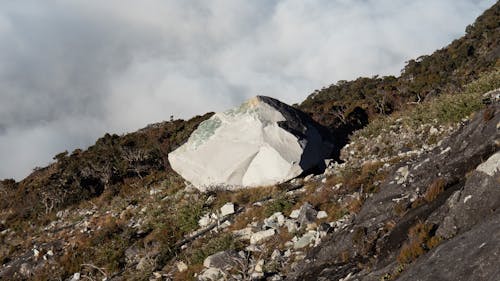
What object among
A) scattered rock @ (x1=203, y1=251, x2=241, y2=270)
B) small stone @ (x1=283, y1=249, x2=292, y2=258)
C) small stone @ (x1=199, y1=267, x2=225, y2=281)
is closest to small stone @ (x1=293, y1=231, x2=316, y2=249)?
small stone @ (x1=283, y1=249, x2=292, y2=258)

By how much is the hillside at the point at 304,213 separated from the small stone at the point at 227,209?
0.06 meters

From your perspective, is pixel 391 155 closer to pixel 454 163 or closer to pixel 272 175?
pixel 272 175

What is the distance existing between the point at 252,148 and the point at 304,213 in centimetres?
561

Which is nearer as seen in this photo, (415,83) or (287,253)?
(287,253)

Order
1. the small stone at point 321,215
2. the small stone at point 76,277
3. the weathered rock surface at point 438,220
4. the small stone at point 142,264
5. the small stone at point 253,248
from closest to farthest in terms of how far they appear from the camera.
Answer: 1. the weathered rock surface at point 438,220
2. the small stone at point 253,248
3. the small stone at point 321,215
4. the small stone at point 142,264
5. the small stone at point 76,277

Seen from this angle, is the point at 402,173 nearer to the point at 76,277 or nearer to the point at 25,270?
the point at 76,277

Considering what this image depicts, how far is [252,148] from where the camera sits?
18938 mm

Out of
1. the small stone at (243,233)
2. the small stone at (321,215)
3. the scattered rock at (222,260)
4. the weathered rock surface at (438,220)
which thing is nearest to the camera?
the weathered rock surface at (438,220)

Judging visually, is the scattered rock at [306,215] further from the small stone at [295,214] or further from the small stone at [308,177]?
the small stone at [308,177]

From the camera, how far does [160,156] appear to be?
2873 cm

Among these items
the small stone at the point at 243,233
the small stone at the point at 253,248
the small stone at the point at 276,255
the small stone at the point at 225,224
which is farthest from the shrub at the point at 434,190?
the small stone at the point at 225,224

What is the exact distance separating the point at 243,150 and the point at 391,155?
583cm

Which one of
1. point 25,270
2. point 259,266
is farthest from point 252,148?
point 25,270

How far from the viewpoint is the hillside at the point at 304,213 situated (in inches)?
318
